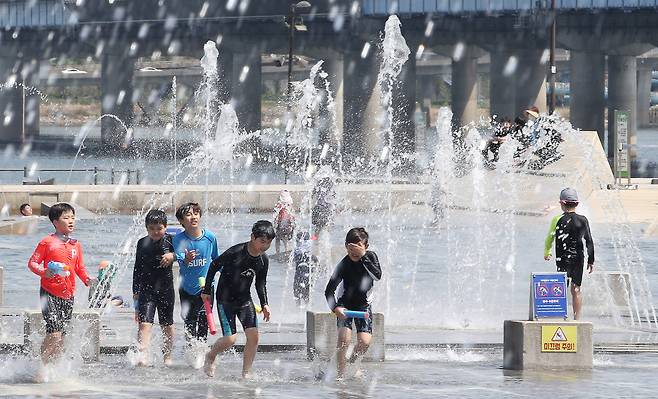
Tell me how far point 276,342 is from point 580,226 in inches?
142

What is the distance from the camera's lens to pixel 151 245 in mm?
13352

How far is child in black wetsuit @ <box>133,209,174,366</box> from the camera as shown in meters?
13.3

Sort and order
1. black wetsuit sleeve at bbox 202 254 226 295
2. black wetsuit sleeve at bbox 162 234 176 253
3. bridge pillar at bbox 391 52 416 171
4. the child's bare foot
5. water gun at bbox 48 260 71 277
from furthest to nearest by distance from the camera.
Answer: bridge pillar at bbox 391 52 416 171 → black wetsuit sleeve at bbox 162 234 176 253 → the child's bare foot → black wetsuit sleeve at bbox 202 254 226 295 → water gun at bbox 48 260 71 277

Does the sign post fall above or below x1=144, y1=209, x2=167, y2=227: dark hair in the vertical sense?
above

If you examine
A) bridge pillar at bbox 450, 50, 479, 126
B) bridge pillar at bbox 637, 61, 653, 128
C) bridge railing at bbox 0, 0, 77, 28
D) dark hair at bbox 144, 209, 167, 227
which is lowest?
dark hair at bbox 144, 209, 167, 227

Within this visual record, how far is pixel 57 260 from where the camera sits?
12.4 m

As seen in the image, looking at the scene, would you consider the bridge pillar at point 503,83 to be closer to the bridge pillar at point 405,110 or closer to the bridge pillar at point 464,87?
the bridge pillar at point 464,87

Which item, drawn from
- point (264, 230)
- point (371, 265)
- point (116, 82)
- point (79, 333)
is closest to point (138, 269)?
point (79, 333)

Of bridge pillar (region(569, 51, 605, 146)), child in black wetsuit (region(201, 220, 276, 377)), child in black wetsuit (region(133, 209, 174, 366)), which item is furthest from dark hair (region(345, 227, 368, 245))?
bridge pillar (region(569, 51, 605, 146))

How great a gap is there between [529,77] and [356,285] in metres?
85.4

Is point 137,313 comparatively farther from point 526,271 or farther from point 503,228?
point 503,228

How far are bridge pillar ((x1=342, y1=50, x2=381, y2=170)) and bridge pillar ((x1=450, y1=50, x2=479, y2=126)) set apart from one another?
10741 millimetres

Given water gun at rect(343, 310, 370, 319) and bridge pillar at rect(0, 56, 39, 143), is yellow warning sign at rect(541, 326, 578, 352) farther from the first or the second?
bridge pillar at rect(0, 56, 39, 143)

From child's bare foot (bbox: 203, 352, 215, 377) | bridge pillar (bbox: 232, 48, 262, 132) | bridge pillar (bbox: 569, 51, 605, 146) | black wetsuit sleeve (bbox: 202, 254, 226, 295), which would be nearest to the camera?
black wetsuit sleeve (bbox: 202, 254, 226, 295)
